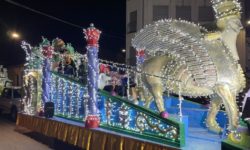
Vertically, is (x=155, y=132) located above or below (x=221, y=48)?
below

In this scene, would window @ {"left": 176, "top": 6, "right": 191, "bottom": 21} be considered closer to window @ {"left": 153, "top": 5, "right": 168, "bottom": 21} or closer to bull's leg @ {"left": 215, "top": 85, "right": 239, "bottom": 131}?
window @ {"left": 153, "top": 5, "right": 168, "bottom": 21}

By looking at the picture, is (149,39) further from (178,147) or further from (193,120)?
(178,147)

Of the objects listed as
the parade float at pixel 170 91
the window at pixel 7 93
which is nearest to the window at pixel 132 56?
the window at pixel 7 93

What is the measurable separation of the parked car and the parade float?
7.70 m

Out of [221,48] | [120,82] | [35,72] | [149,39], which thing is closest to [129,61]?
[120,82]

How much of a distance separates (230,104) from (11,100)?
1405 centimetres

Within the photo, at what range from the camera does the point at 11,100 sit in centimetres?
1791

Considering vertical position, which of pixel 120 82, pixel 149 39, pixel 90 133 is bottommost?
pixel 90 133

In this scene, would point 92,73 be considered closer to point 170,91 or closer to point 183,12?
point 170,91

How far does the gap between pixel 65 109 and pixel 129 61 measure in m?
15.2

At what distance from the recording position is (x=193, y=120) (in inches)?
356

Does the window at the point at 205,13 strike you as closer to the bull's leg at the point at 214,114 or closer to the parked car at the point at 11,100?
the parked car at the point at 11,100

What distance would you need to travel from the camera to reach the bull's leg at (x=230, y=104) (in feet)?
20.9

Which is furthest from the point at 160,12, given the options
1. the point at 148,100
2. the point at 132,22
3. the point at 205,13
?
the point at 148,100
